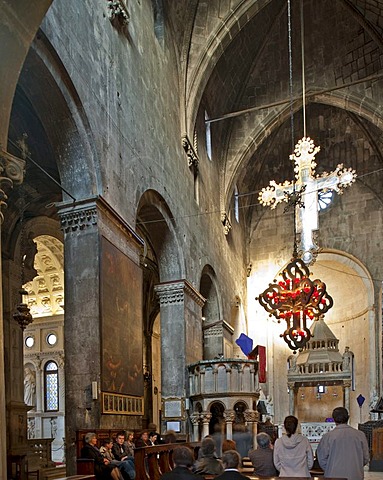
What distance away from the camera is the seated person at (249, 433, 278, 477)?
6.40 m

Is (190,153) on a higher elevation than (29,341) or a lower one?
higher

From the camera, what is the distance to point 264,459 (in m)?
6.40

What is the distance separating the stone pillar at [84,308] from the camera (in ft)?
31.1

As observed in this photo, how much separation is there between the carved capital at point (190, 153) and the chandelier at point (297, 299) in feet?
15.8

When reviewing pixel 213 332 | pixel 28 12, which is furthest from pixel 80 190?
pixel 213 332

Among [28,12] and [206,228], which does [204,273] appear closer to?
[206,228]

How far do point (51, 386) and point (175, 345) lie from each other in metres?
8.57

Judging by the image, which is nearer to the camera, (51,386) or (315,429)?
(51,386)

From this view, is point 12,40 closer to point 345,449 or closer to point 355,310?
point 345,449

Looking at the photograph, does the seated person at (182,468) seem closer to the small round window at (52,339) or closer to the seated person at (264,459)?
the seated person at (264,459)

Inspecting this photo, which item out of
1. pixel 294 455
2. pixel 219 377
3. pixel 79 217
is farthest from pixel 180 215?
pixel 294 455

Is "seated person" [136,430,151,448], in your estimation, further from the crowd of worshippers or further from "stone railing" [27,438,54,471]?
the crowd of worshippers

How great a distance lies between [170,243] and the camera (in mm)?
15828

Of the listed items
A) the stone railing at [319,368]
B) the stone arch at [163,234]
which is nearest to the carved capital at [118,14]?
the stone arch at [163,234]
